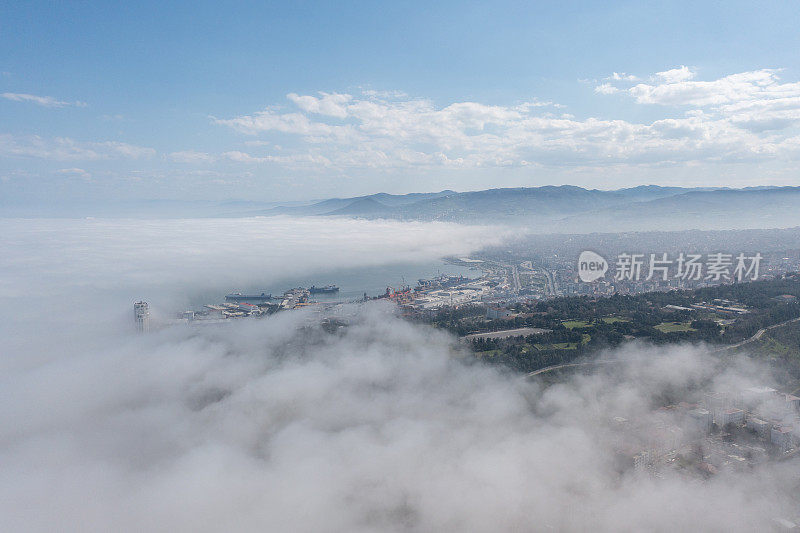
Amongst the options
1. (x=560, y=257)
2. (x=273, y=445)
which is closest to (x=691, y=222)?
(x=560, y=257)

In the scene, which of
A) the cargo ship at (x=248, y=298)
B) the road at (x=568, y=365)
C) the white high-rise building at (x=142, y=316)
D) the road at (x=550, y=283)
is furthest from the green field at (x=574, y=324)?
the cargo ship at (x=248, y=298)

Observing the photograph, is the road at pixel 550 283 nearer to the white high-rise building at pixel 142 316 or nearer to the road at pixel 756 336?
the road at pixel 756 336

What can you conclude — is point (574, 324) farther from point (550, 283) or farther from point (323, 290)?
point (323, 290)

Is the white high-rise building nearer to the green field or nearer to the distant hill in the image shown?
the green field

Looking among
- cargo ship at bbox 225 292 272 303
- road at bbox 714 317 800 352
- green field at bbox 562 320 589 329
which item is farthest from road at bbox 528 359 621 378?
cargo ship at bbox 225 292 272 303

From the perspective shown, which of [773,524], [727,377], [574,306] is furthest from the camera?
[574,306]

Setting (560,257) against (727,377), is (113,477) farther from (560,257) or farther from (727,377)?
(560,257)

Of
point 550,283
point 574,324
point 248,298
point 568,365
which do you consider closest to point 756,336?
point 574,324
